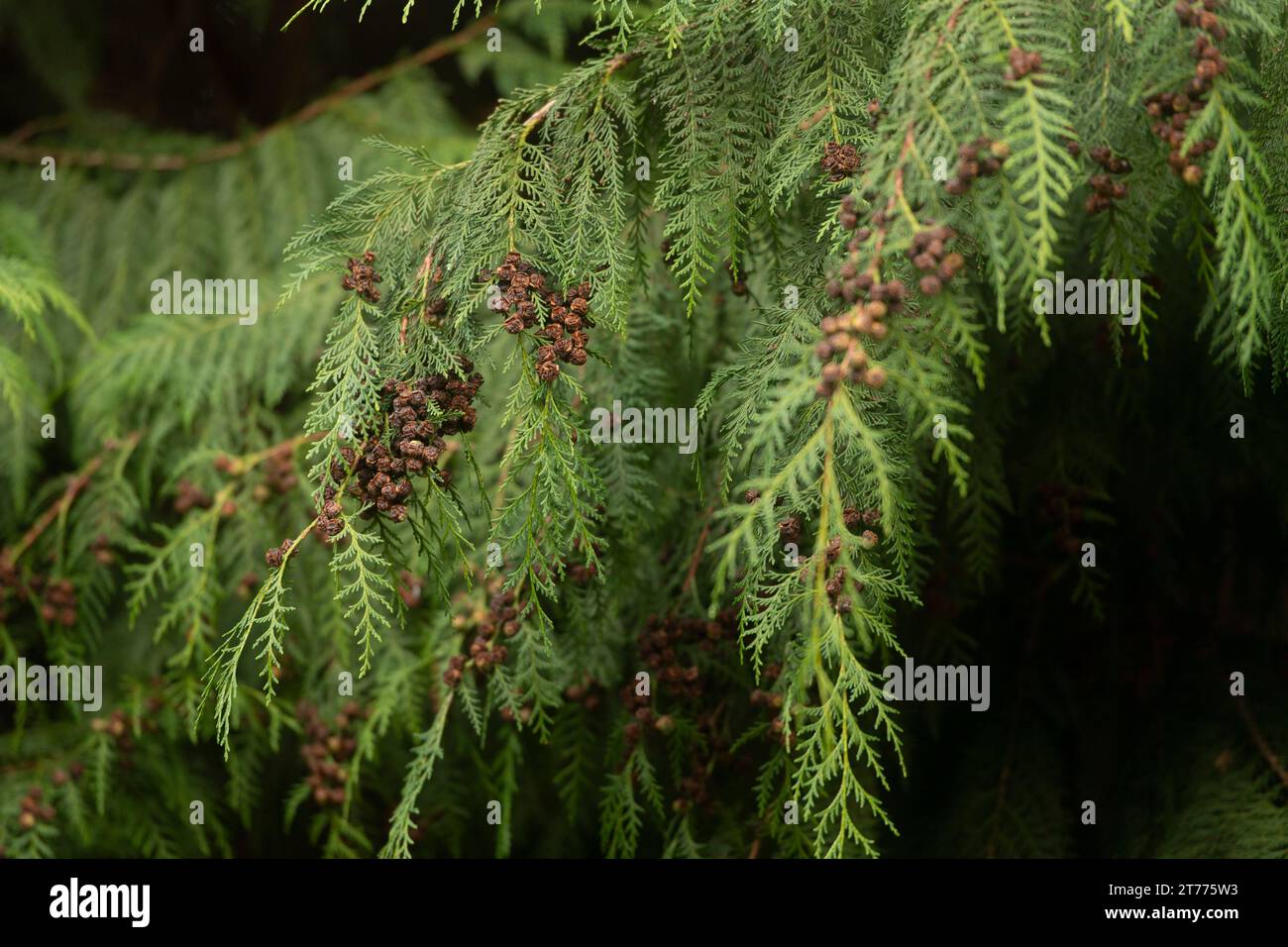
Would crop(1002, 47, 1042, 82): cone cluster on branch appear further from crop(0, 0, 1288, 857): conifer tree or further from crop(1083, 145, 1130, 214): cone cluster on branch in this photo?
crop(1083, 145, 1130, 214): cone cluster on branch

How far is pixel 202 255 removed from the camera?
221 centimetres

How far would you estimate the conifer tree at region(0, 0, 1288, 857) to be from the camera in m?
0.87

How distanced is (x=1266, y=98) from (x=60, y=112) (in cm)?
241

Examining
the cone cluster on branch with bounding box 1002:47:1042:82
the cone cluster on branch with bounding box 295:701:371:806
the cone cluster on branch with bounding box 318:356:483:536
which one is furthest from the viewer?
the cone cluster on branch with bounding box 295:701:371:806

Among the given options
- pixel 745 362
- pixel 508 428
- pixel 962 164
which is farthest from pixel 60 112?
pixel 962 164

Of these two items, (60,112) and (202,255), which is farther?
(60,112)

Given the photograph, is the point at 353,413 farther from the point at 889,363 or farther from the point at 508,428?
the point at 508,428

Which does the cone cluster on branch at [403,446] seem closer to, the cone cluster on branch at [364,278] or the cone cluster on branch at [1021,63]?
the cone cluster on branch at [364,278]

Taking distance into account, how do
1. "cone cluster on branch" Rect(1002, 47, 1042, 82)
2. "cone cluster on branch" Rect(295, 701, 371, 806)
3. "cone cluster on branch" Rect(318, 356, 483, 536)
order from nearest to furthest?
1. "cone cluster on branch" Rect(1002, 47, 1042, 82)
2. "cone cluster on branch" Rect(318, 356, 483, 536)
3. "cone cluster on branch" Rect(295, 701, 371, 806)

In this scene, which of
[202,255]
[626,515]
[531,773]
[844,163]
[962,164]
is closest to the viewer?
[962,164]

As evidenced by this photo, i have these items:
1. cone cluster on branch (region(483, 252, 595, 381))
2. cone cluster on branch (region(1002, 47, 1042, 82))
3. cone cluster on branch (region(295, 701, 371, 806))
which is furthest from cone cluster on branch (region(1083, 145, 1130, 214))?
cone cluster on branch (region(295, 701, 371, 806))

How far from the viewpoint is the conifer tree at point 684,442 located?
0.87 m

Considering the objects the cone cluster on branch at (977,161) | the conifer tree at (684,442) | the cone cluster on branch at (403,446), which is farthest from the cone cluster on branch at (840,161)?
the cone cluster on branch at (403,446)
